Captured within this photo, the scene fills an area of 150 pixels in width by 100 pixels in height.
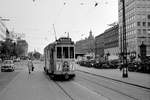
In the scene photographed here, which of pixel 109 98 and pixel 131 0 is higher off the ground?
pixel 131 0

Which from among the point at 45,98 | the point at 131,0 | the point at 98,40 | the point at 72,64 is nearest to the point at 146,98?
the point at 45,98

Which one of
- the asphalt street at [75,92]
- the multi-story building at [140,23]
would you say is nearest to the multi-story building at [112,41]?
the multi-story building at [140,23]

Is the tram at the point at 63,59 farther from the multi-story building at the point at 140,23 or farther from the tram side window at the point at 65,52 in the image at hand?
the multi-story building at the point at 140,23

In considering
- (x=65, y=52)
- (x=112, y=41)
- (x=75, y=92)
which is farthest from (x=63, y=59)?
Result: (x=112, y=41)

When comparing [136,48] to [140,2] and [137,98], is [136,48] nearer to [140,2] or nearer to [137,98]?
[140,2]

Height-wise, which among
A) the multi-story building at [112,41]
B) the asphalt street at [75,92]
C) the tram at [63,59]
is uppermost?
the multi-story building at [112,41]

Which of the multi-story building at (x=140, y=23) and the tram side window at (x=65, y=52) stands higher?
the multi-story building at (x=140, y=23)

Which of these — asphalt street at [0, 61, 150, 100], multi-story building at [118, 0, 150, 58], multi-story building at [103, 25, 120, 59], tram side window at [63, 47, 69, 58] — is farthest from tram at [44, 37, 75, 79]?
multi-story building at [103, 25, 120, 59]

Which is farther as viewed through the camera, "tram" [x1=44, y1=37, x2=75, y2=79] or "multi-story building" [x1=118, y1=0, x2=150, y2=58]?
"multi-story building" [x1=118, y1=0, x2=150, y2=58]

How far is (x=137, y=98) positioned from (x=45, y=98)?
4.11 meters

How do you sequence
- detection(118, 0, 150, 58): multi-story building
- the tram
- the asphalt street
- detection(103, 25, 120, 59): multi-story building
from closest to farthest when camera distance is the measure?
the asphalt street, the tram, detection(118, 0, 150, 58): multi-story building, detection(103, 25, 120, 59): multi-story building

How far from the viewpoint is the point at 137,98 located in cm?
1155

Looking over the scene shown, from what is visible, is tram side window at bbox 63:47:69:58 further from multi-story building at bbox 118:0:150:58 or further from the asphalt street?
multi-story building at bbox 118:0:150:58

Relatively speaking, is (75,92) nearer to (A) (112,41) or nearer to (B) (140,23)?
(B) (140,23)
